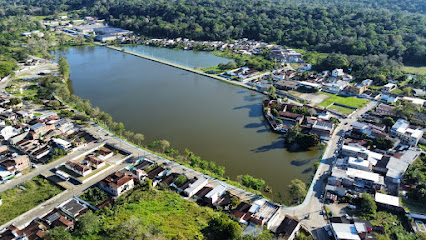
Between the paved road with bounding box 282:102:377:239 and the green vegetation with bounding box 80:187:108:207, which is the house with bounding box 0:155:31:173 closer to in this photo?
the green vegetation with bounding box 80:187:108:207

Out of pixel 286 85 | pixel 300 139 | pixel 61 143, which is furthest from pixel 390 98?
pixel 61 143

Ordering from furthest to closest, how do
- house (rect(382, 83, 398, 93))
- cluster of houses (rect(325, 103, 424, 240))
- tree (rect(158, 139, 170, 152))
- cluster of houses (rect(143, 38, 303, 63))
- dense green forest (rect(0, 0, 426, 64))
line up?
dense green forest (rect(0, 0, 426, 64)), cluster of houses (rect(143, 38, 303, 63)), house (rect(382, 83, 398, 93)), tree (rect(158, 139, 170, 152)), cluster of houses (rect(325, 103, 424, 240))

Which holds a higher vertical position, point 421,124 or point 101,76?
point 421,124

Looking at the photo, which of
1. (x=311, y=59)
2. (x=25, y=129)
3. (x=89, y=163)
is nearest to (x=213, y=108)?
(x=89, y=163)

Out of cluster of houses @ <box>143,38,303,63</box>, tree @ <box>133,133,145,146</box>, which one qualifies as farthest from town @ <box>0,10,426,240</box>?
cluster of houses @ <box>143,38,303,63</box>

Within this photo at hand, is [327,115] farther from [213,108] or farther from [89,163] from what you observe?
[89,163]
